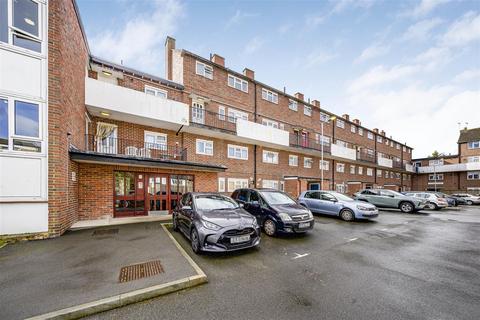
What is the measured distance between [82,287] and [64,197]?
4.66 m

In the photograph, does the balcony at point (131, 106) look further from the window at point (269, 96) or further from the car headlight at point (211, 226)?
the window at point (269, 96)

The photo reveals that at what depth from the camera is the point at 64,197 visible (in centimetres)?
656

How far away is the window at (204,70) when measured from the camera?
13.9 metres

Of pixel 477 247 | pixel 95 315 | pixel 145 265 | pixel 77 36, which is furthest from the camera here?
pixel 77 36

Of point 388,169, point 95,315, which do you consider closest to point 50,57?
point 95,315

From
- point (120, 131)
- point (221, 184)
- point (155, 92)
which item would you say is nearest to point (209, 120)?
point (155, 92)

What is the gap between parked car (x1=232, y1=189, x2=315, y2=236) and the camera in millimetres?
6480

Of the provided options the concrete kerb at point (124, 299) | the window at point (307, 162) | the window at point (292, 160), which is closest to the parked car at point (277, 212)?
the concrete kerb at point (124, 299)

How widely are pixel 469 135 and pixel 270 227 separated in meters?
45.6

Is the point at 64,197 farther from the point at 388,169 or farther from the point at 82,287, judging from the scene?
the point at 388,169

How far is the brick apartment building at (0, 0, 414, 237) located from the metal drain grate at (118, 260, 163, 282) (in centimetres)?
414

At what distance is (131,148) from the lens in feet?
34.6

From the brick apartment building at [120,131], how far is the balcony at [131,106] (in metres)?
0.05

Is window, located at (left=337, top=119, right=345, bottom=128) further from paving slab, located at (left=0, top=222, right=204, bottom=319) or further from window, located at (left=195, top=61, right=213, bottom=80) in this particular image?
paving slab, located at (left=0, top=222, right=204, bottom=319)
